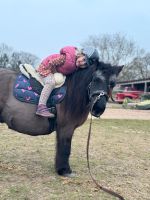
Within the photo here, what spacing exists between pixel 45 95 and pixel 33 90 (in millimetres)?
209

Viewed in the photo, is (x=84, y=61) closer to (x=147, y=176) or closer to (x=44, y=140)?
(x=147, y=176)

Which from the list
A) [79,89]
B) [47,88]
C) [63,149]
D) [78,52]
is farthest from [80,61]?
[63,149]

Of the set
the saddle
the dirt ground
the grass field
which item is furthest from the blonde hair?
the dirt ground

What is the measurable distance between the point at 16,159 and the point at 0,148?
2.90 ft

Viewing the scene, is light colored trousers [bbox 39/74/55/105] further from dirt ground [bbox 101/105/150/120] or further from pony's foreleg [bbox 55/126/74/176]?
dirt ground [bbox 101/105/150/120]

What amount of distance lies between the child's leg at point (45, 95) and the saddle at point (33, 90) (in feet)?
0.29

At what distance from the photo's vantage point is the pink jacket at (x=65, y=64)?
458cm

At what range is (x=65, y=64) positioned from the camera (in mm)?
4594

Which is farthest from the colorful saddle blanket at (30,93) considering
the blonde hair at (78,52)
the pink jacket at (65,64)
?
the blonde hair at (78,52)

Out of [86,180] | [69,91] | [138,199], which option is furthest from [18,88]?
[138,199]

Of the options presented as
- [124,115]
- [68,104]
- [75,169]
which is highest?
[68,104]

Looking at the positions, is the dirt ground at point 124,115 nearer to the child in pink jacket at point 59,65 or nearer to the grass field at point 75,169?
the grass field at point 75,169

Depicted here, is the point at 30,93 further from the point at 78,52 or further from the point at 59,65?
the point at 78,52

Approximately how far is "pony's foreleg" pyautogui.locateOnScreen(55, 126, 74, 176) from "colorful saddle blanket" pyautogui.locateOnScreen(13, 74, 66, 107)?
0.38 metres
